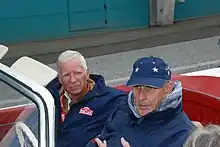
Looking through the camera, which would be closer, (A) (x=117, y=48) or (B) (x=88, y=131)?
(B) (x=88, y=131)

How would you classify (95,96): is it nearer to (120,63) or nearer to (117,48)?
(120,63)

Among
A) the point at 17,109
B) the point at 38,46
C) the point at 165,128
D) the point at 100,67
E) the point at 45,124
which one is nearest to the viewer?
the point at 45,124

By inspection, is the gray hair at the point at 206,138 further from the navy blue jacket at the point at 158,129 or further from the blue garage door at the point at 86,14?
the blue garage door at the point at 86,14

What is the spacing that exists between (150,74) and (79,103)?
0.69 meters

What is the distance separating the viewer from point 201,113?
3988 millimetres

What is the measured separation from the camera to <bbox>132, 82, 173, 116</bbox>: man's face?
3.04 meters

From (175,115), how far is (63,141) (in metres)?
0.86

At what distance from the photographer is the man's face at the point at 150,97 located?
3043mm

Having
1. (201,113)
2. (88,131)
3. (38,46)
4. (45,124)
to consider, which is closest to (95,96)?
(88,131)

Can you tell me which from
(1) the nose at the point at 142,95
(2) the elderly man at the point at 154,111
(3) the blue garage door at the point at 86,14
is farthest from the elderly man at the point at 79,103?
(3) the blue garage door at the point at 86,14

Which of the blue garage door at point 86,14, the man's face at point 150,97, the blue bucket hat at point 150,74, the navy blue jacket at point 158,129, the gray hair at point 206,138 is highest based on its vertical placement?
the blue bucket hat at point 150,74

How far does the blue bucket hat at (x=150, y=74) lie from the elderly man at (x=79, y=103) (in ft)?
1.70

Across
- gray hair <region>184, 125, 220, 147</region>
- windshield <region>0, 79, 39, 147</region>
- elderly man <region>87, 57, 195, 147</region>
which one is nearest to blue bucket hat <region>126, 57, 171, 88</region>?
elderly man <region>87, 57, 195, 147</region>

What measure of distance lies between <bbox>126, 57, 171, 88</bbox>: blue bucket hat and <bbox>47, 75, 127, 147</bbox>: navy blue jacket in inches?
19.6
